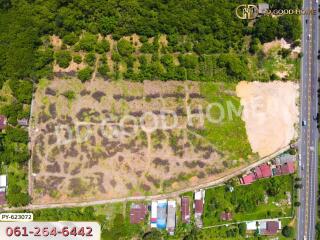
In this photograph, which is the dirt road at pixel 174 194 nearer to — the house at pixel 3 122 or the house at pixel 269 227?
the house at pixel 269 227

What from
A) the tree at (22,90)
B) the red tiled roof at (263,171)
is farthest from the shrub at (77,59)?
the red tiled roof at (263,171)

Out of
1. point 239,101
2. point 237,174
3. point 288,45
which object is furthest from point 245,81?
point 237,174

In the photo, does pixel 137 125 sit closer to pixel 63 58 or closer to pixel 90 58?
pixel 90 58

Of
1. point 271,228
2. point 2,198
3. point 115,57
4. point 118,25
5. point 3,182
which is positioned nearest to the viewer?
point 271,228

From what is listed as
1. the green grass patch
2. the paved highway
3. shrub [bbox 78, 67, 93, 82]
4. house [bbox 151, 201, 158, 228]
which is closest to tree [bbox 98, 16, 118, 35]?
shrub [bbox 78, 67, 93, 82]

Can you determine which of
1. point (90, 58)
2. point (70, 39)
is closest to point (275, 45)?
point (90, 58)
